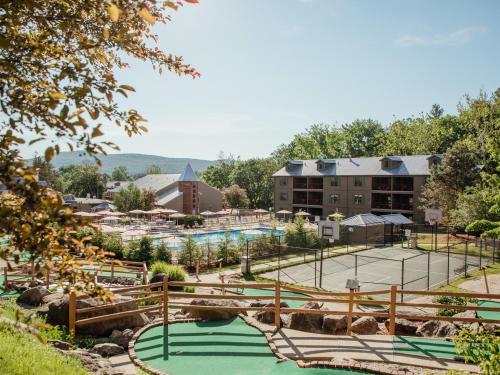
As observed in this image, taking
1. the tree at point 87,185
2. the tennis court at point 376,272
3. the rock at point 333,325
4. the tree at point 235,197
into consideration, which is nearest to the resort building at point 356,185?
the tree at point 235,197

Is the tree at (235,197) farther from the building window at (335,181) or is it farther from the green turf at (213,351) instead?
the green turf at (213,351)

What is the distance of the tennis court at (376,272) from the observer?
22.5 metres

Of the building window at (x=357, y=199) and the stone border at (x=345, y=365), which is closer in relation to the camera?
the stone border at (x=345, y=365)

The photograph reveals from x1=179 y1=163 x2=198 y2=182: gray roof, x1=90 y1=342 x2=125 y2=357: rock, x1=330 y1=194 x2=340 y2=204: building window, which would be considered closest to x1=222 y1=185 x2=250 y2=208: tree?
x1=179 y1=163 x2=198 y2=182: gray roof

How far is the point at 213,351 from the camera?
10031 mm

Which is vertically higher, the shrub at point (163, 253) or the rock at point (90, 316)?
the rock at point (90, 316)

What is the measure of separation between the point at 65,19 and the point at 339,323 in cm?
1138

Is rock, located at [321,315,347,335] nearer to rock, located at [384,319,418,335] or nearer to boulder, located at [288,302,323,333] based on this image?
boulder, located at [288,302,323,333]

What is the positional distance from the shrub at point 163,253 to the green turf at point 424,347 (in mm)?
20140

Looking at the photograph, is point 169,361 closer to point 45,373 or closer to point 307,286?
point 45,373

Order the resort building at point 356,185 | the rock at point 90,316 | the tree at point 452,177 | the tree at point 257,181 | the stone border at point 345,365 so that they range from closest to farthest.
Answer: the stone border at point 345,365
the rock at point 90,316
the tree at point 452,177
the resort building at point 356,185
the tree at point 257,181

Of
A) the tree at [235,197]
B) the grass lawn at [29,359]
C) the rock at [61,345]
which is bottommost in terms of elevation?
the rock at [61,345]

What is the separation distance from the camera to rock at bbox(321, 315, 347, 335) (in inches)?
494

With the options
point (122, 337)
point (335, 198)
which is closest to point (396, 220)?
point (335, 198)
